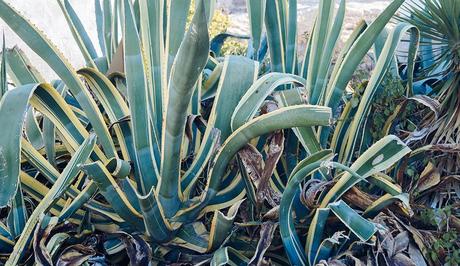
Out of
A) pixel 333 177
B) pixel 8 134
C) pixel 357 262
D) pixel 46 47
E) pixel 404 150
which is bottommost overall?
pixel 357 262

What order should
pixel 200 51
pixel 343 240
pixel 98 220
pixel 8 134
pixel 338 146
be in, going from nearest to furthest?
1. pixel 200 51
2. pixel 8 134
3. pixel 343 240
4. pixel 98 220
5. pixel 338 146

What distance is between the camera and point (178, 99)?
1285 mm

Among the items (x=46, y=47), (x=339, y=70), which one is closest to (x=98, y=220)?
(x=46, y=47)

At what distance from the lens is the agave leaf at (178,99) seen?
1.16m

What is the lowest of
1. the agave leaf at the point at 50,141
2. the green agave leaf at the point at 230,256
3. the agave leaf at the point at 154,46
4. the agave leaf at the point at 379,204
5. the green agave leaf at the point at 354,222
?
the green agave leaf at the point at 230,256

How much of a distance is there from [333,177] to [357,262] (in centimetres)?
22

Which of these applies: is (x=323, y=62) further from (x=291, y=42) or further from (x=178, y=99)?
(x=178, y=99)

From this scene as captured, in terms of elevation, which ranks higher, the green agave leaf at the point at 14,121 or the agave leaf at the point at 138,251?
the green agave leaf at the point at 14,121

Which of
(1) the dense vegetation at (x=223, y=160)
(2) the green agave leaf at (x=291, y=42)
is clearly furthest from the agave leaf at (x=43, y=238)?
(2) the green agave leaf at (x=291, y=42)

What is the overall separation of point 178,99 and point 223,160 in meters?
0.20

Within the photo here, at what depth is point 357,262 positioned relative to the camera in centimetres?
139

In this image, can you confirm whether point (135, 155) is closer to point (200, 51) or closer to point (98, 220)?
point (98, 220)

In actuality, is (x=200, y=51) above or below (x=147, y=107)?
above

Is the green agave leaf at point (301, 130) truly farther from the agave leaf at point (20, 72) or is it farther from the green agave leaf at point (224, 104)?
the agave leaf at point (20, 72)
